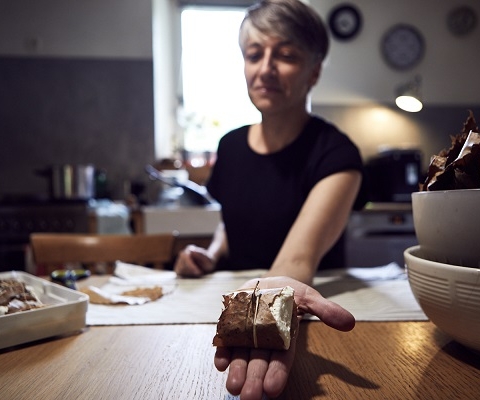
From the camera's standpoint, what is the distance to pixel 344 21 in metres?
3.14

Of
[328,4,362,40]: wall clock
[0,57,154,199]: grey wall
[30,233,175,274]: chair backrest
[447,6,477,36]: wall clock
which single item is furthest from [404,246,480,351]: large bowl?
[447,6,477,36]: wall clock

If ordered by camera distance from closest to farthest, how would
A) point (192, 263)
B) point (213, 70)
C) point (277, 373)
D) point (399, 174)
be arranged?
1. point (277, 373)
2. point (192, 263)
3. point (399, 174)
4. point (213, 70)

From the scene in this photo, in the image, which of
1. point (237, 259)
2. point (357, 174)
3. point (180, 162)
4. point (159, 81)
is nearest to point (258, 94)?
point (357, 174)

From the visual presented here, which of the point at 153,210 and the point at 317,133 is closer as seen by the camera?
the point at 317,133

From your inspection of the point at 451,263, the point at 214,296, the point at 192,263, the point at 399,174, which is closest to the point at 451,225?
the point at 451,263

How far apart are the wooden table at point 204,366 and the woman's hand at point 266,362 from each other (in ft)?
0.12

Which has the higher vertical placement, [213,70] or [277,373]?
[213,70]

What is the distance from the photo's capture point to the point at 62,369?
17.7 inches

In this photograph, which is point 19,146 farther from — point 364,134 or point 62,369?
point 62,369

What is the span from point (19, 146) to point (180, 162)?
1206mm

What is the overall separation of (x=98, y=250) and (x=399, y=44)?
2976 millimetres

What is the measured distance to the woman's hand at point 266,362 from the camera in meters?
0.35

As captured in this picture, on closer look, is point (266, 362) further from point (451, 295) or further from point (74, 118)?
point (74, 118)

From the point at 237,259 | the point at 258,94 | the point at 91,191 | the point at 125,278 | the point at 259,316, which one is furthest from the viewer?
the point at 91,191
